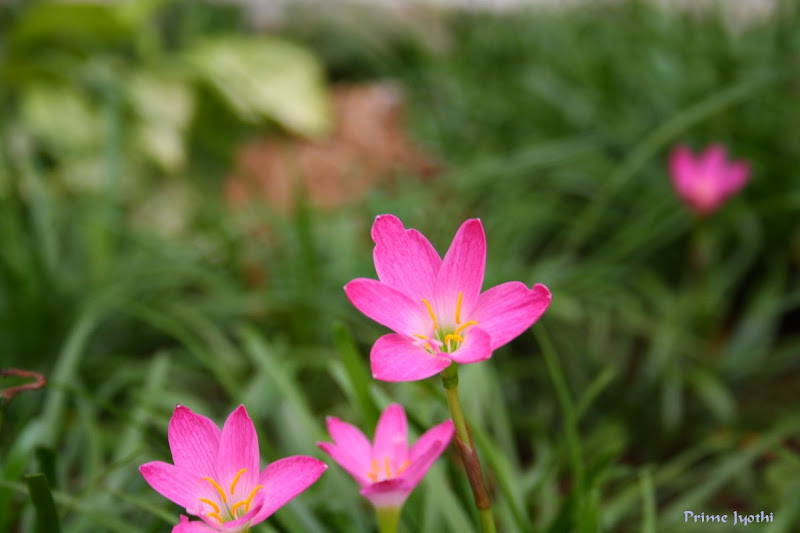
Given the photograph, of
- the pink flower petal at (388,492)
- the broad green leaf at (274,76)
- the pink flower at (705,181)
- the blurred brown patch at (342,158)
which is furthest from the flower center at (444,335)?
the broad green leaf at (274,76)

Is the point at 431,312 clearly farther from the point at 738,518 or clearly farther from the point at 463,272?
the point at 738,518

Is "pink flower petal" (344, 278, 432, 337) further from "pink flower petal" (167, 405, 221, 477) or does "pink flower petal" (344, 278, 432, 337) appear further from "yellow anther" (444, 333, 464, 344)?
"pink flower petal" (167, 405, 221, 477)

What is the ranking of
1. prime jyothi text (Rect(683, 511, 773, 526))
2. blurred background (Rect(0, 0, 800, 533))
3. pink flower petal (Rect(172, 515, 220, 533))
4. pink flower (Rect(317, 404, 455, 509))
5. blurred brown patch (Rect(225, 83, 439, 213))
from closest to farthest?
1. pink flower petal (Rect(172, 515, 220, 533))
2. pink flower (Rect(317, 404, 455, 509))
3. prime jyothi text (Rect(683, 511, 773, 526))
4. blurred background (Rect(0, 0, 800, 533))
5. blurred brown patch (Rect(225, 83, 439, 213))

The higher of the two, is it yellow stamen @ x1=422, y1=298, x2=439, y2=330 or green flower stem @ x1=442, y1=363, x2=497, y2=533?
yellow stamen @ x1=422, y1=298, x2=439, y2=330

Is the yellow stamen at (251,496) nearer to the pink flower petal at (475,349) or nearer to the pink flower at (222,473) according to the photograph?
the pink flower at (222,473)

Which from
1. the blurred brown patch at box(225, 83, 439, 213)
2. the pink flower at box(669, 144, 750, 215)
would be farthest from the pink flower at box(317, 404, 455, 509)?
the blurred brown patch at box(225, 83, 439, 213)

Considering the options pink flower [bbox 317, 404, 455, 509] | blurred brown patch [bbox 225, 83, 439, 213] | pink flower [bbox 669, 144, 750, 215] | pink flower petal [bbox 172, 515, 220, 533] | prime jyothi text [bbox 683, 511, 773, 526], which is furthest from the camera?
blurred brown patch [bbox 225, 83, 439, 213]

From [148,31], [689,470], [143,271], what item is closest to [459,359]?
[689,470]
